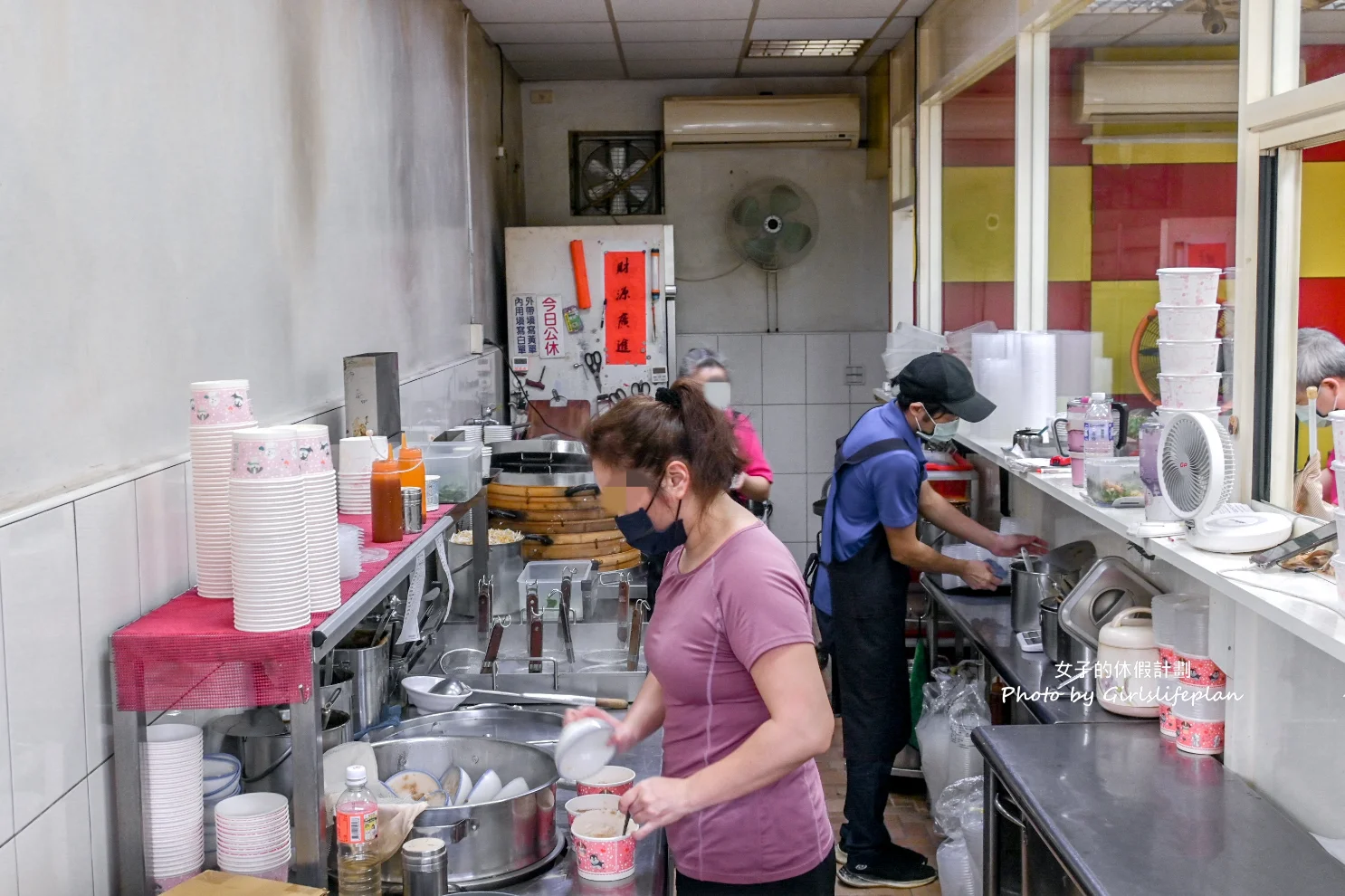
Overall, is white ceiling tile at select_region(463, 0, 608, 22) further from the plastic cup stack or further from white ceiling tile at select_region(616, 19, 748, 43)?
the plastic cup stack

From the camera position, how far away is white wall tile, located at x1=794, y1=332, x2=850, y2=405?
7.46m

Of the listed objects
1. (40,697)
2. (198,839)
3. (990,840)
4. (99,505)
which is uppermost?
(99,505)

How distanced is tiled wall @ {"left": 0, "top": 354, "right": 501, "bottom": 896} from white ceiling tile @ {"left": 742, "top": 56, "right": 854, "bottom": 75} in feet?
18.2

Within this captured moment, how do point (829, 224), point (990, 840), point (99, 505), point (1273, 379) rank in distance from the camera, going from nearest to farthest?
point (99, 505) < point (1273, 379) < point (990, 840) < point (829, 224)

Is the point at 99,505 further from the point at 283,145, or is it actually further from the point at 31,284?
the point at 283,145

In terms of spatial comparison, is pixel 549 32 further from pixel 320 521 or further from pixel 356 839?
pixel 356 839

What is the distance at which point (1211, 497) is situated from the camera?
2.33 metres

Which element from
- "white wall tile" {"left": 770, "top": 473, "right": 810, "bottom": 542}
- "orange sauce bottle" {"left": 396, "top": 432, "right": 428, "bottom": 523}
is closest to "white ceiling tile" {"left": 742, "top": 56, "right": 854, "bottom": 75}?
"white wall tile" {"left": 770, "top": 473, "right": 810, "bottom": 542}

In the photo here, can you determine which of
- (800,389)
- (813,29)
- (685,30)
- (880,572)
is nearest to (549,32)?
(685,30)

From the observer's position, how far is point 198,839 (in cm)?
186

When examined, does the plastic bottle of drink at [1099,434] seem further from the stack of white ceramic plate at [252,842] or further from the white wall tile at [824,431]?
the white wall tile at [824,431]


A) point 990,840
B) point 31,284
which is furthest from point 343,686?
point 990,840

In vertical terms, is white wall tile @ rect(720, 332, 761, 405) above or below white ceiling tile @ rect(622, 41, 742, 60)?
below

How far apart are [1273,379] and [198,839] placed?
2.18 m
